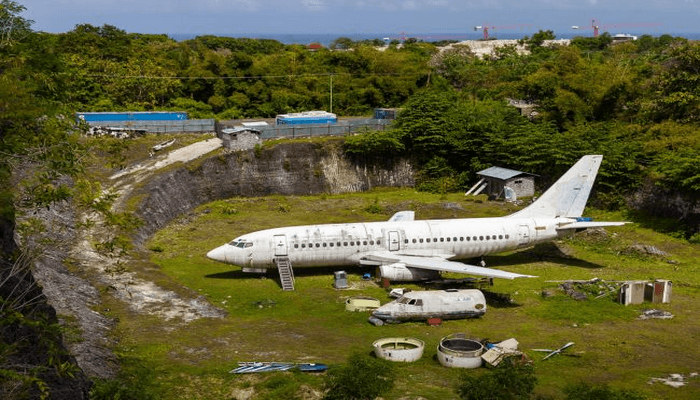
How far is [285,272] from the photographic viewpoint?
42688 mm

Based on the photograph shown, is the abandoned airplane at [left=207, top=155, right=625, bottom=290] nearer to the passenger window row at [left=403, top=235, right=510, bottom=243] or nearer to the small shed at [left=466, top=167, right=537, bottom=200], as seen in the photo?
the passenger window row at [left=403, top=235, right=510, bottom=243]

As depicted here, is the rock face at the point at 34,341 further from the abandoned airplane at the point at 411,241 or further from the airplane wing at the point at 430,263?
the airplane wing at the point at 430,263

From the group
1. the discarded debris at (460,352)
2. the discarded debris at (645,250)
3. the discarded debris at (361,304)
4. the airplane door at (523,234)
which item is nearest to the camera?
the discarded debris at (460,352)

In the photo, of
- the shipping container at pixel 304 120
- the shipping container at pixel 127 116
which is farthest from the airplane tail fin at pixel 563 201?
the shipping container at pixel 127 116

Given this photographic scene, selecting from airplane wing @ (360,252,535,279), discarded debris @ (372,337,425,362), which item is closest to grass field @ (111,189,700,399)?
discarded debris @ (372,337,425,362)

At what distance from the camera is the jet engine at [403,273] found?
42.7 meters

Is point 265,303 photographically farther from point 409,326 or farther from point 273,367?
point 273,367

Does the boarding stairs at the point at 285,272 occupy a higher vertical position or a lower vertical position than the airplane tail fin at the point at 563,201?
lower

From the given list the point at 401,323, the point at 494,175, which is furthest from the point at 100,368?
the point at 494,175

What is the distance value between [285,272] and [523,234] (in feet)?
Result: 52.2

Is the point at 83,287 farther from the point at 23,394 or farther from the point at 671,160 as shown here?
the point at 671,160

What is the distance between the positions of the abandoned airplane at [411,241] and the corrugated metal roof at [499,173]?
55.9 ft

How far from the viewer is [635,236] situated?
2117 inches

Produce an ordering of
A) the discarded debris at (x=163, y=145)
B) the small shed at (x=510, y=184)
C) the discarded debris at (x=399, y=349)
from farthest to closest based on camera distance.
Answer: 1. the discarded debris at (x=163, y=145)
2. the small shed at (x=510, y=184)
3. the discarded debris at (x=399, y=349)
